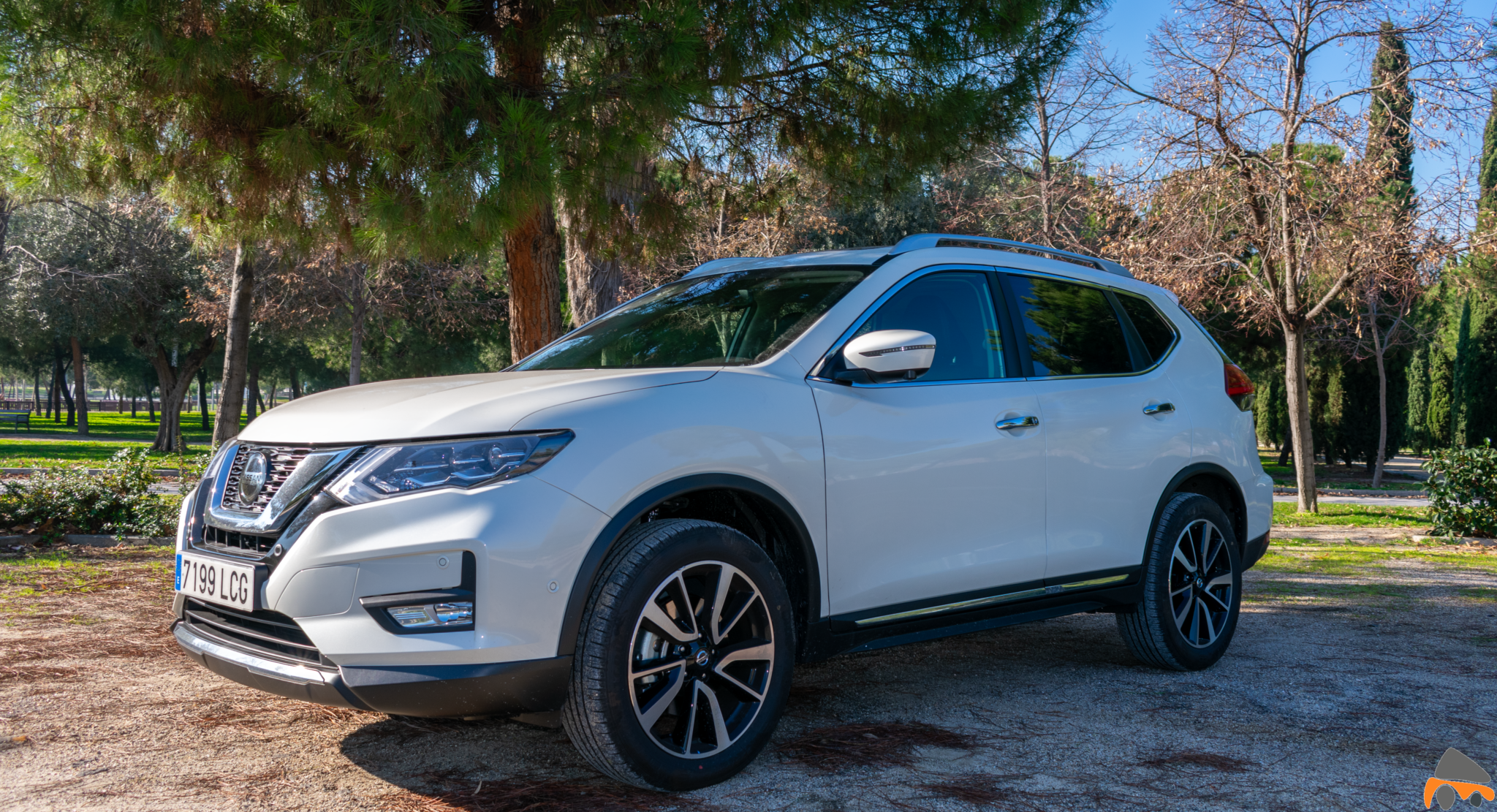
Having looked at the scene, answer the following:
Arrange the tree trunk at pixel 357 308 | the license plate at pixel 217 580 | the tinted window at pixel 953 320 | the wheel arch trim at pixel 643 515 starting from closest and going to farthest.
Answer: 1. the wheel arch trim at pixel 643 515
2. the license plate at pixel 217 580
3. the tinted window at pixel 953 320
4. the tree trunk at pixel 357 308

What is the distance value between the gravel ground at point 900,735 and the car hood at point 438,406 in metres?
1.11

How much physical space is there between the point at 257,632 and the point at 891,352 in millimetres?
2157

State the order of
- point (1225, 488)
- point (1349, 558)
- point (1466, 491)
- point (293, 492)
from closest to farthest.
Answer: point (293, 492)
point (1225, 488)
point (1349, 558)
point (1466, 491)

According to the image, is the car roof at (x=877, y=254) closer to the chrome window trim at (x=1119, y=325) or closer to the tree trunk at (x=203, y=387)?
the chrome window trim at (x=1119, y=325)

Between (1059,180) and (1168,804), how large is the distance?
61.7 ft

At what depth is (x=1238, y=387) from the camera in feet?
18.1

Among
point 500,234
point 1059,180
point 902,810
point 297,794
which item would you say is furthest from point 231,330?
point 1059,180

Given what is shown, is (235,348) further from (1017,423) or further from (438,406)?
(1017,423)

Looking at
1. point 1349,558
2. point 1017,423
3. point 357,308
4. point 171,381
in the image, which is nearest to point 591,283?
point 1017,423

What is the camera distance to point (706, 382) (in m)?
3.51

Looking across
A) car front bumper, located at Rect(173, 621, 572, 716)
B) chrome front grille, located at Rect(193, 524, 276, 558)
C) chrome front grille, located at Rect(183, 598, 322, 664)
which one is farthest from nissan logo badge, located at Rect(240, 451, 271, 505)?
car front bumper, located at Rect(173, 621, 572, 716)

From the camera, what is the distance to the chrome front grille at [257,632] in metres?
3.06

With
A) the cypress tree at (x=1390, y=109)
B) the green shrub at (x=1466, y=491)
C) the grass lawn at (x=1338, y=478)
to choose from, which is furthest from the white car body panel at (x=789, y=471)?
the grass lawn at (x=1338, y=478)

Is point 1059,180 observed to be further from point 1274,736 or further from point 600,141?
point 1274,736
